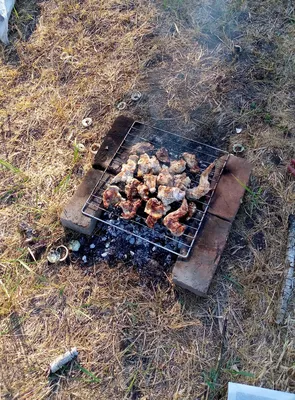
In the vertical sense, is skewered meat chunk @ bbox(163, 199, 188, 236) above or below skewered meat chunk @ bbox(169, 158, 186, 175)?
below

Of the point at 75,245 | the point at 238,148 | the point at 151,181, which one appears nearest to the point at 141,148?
the point at 151,181

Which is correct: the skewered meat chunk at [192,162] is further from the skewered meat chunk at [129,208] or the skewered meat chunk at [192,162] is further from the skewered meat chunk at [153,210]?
the skewered meat chunk at [129,208]

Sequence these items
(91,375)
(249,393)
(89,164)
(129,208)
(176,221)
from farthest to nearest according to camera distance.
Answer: (89,164) → (129,208) → (176,221) → (91,375) → (249,393)

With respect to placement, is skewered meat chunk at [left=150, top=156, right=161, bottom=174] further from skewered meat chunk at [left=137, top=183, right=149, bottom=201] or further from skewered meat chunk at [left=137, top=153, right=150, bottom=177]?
skewered meat chunk at [left=137, top=183, right=149, bottom=201]

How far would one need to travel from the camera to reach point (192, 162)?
2922 millimetres

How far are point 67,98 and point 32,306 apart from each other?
6.75ft

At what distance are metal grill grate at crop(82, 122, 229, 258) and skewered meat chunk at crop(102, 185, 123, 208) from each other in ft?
0.22

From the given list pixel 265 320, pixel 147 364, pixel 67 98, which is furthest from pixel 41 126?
pixel 265 320

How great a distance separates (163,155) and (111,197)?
54cm

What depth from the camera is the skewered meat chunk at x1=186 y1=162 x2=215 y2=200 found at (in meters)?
2.76

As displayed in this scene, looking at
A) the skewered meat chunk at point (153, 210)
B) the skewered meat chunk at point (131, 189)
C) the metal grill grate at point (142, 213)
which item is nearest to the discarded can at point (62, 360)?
the metal grill grate at point (142, 213)

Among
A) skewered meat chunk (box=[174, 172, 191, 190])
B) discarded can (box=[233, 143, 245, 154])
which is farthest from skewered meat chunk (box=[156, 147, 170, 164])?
discarded can (box=[233, 143, 245, 154])

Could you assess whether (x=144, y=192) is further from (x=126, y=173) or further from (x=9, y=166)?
(x=9, y=166)

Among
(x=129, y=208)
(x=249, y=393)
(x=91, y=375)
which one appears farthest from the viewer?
(x=129, y=208)
